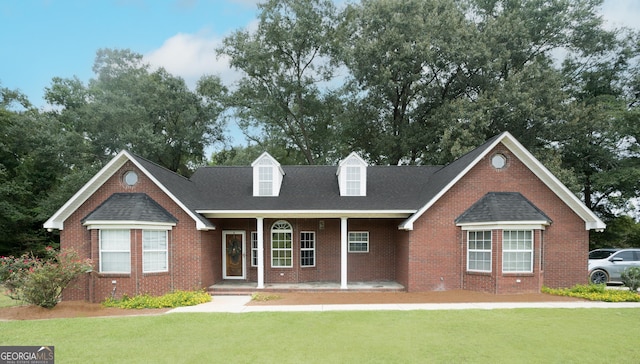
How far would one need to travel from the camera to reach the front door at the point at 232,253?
17156mm

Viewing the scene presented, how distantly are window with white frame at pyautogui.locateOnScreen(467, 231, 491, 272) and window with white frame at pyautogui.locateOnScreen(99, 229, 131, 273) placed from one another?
12.6m

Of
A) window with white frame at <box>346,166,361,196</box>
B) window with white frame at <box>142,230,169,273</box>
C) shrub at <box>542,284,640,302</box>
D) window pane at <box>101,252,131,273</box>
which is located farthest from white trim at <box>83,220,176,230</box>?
shrub at <box>542,284,640,302</box>

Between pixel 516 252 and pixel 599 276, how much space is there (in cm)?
642

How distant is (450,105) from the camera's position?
81.6ft

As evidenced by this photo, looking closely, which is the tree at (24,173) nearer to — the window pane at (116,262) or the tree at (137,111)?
the tree at (137,111)

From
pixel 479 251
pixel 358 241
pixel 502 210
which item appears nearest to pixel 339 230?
pixel 358 241

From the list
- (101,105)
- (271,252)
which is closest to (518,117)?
(271,252)

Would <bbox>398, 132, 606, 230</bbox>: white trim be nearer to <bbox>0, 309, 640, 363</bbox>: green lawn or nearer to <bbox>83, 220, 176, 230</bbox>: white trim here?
<bbox>0, 309, 640, 363</bbox>: green lawn

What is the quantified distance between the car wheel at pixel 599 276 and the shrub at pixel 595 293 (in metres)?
3.53

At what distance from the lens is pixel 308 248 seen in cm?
1698

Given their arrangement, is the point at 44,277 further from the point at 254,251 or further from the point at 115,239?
the point at 254,251

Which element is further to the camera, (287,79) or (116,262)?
(287,79)

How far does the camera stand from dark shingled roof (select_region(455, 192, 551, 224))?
44.6 ft

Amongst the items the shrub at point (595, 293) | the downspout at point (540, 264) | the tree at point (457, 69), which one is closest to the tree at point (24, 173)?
the tree at point (457, 69)
